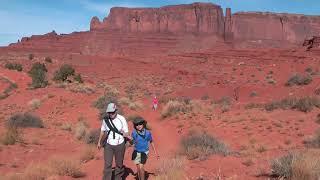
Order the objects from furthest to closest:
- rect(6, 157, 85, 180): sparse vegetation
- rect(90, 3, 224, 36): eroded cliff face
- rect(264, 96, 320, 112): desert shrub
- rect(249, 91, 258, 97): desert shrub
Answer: rect(90, 3, 224, 36): eroded cliff face → rect(249, 91, 258, 97): desert shrub → rect(264, 96, 320, 112): desert shrub → rect(6, 157, 85, 180): sparse vegetation

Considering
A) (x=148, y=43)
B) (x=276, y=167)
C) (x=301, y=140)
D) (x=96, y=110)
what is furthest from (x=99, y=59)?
(x=276, y=167)

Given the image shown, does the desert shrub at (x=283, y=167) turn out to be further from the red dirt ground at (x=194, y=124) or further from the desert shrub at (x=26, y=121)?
the desert shrub at (x=26, y=121)

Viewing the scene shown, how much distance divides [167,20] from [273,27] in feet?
74.7

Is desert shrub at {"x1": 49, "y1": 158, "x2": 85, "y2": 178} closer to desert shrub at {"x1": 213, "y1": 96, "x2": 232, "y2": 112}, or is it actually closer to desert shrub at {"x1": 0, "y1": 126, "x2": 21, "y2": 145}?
desert shrub at {"x1": 0, "y1": 126, "x2": 21, "y2": 145}

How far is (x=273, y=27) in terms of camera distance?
105 metres

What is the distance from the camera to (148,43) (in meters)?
93.3

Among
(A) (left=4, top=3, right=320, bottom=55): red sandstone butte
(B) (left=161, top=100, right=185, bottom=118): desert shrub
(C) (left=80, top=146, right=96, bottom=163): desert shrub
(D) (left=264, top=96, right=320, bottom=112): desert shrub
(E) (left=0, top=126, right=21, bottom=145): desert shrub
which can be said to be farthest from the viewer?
(A) (left=4, top=3, right=320, bottom=55): red sandstone butte

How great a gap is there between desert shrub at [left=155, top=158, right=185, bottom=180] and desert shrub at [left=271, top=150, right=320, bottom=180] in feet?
5.30

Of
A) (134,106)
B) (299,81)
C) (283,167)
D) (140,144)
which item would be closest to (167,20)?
(299,81)

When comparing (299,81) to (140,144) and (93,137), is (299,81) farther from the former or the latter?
(140,144)

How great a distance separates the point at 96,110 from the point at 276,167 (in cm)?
1666

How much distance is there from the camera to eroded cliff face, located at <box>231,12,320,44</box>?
104 metres

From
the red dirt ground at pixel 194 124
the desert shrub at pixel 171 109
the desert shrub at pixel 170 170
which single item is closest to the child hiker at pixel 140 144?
the desert shrub at pixel 170 170

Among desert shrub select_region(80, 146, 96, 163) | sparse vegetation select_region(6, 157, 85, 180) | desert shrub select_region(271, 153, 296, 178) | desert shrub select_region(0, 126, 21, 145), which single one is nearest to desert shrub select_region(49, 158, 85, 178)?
sparse vegetation select_region(6, 157, 85, 180)
